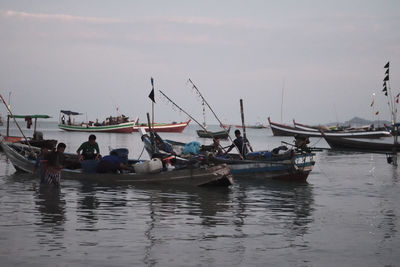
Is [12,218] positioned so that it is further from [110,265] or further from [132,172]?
[132,172]

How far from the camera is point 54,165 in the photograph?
54.2ft

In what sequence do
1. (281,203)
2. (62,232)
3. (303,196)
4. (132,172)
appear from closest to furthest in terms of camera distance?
(62,232) < (281,203) < (303,196) < (132,172)

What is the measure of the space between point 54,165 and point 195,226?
21.8 feet

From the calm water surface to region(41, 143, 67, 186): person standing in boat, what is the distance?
367mm

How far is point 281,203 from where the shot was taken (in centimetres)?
1566

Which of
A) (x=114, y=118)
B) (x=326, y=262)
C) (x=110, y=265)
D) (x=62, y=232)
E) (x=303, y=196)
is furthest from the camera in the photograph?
(x=114, y=118)

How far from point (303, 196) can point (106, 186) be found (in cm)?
656

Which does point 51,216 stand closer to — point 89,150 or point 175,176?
point 175,176

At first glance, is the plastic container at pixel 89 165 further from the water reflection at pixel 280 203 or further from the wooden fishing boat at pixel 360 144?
the wooden fishing boat at pixel 360 144

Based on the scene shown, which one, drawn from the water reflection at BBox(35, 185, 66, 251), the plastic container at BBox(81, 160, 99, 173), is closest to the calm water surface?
the water reflection at BBox(35, 185, 66, 251)

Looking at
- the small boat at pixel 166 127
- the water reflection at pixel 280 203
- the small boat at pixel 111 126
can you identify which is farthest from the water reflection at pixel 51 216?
the small boat at pixel 166 127

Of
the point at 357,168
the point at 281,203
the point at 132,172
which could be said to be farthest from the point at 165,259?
the point at 357,168

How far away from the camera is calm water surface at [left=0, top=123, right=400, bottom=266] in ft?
29.0

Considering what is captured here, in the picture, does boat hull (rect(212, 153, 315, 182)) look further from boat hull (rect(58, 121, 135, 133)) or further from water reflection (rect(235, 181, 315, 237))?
boat hull (rect(58, 121, 135, 133))
